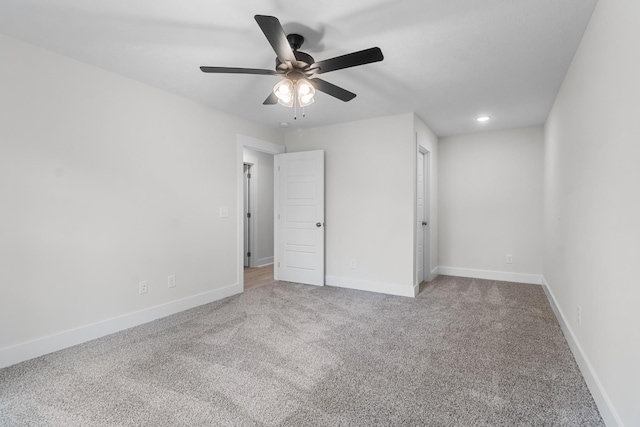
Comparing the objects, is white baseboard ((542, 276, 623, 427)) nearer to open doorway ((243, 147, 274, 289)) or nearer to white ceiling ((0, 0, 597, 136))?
white ceiling ((0, 0, 597, 136))

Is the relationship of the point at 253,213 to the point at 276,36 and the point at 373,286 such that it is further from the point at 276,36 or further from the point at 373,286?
the point at 276,36

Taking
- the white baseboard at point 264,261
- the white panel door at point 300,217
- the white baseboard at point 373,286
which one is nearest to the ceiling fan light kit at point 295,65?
the white panel door at point 300,217

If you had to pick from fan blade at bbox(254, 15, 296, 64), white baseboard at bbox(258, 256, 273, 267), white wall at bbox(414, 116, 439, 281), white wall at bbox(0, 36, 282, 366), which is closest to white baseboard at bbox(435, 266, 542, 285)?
white wall at bbox(414, 116, 439, 281)

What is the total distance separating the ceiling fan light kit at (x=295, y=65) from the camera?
1.81 meters

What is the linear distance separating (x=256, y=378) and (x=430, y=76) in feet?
9.50

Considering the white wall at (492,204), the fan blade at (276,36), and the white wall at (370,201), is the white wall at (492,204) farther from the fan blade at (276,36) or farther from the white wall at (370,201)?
the fan blade at (276,36)

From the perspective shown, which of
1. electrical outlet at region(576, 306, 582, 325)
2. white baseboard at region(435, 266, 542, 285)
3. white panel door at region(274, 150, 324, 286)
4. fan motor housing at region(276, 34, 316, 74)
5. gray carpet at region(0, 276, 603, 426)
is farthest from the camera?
white baseboard at region(435, 266, 542, 285)

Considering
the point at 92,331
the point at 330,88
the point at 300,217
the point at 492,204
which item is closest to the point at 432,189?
the point at 492,204

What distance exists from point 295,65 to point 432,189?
11.5ft

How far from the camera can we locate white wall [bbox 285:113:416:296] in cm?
403

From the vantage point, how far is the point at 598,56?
6.26 feet

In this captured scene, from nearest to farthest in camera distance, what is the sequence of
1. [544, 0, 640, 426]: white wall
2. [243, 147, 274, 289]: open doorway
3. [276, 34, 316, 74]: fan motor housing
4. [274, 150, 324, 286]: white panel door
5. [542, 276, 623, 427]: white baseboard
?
[544, 0, 640, 426]: white wall
[542, 276, 623, 427]: white baseboard
[276, 34, 316, 74]: fan motor housing
[274, 150, 324, 286]: white panel door
[243, 147, 274, 289]: open doorway

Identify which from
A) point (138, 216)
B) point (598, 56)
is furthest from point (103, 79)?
point (598, 56)

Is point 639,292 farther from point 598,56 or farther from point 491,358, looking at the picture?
point 598,56
